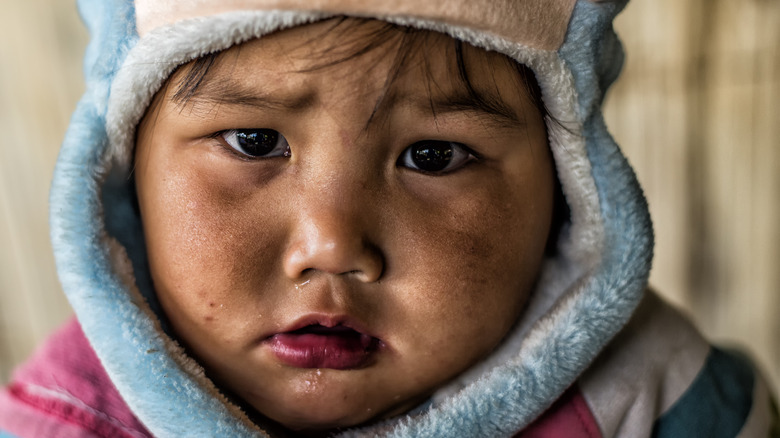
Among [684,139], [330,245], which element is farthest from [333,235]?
[684,139]

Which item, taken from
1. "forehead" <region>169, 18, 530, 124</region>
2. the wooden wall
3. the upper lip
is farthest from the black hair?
the wooden wall

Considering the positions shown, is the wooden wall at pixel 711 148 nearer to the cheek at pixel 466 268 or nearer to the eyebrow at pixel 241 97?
the cheek at pixel 466 268

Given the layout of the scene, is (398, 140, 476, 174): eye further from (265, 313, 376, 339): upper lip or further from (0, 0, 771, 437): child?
(265, 313, 376, 339): upper lip

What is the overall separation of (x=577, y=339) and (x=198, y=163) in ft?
1.28

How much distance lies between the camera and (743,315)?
145cm

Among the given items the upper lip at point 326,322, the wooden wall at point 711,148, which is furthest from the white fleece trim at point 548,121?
the wooden wall at point 711,148

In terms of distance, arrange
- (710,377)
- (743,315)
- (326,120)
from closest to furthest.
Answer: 1. (326,120)
2. (710,377)
3. (743,315)

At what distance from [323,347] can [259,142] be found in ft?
0.60

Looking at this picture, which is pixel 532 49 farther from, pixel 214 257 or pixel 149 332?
pixel 149 332

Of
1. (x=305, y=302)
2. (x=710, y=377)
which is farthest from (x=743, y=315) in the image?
(x=305, y=302)

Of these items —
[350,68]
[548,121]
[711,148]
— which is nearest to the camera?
[350,68]

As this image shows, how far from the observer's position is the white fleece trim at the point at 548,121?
59 centimetres

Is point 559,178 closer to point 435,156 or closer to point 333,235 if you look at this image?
point 435,156

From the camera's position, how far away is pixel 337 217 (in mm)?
605
